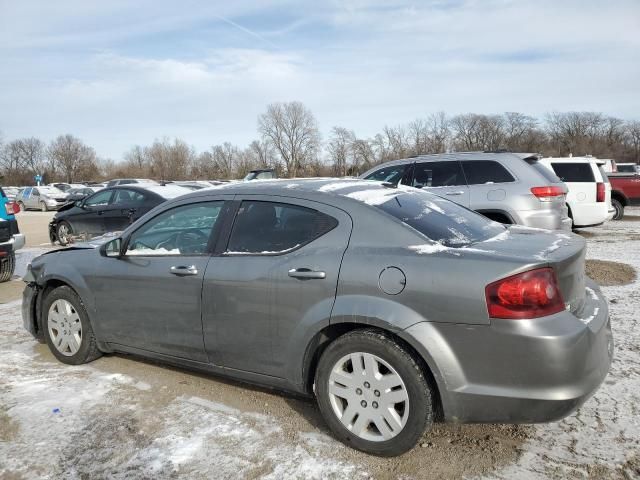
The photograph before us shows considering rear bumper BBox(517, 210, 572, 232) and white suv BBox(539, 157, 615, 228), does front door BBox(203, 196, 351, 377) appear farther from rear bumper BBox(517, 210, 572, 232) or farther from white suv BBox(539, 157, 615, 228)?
white suv BBox(539, 157, 615, 228)

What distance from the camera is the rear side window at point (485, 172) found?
7.55m

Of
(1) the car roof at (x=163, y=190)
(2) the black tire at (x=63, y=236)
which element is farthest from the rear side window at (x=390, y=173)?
(2) the black tire at (x=63, y=236)

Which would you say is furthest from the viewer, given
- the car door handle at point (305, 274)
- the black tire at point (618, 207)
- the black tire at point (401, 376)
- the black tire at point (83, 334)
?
the black tire at point (618, 207)

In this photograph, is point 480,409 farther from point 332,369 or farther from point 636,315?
point 636,315

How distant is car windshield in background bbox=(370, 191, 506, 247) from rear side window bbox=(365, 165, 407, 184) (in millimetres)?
4726

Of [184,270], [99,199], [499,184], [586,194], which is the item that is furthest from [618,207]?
[184,270]

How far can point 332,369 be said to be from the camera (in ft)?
9.55

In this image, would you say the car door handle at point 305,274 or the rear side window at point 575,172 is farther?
the rear side window at point 575,172

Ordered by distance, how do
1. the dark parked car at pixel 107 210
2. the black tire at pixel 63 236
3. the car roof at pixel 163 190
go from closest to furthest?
the car roof at pixel 163 190 → the dark parked car at pixel 107 210 → the black tire at pixel 63 236

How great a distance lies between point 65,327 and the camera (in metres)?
4.33

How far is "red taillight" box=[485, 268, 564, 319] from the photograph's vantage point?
2.51m

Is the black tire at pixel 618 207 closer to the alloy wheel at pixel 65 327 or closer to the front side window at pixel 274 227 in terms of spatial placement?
the front side window at pixel 274 227

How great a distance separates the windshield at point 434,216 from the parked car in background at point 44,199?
105ft

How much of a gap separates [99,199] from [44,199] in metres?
23.8
